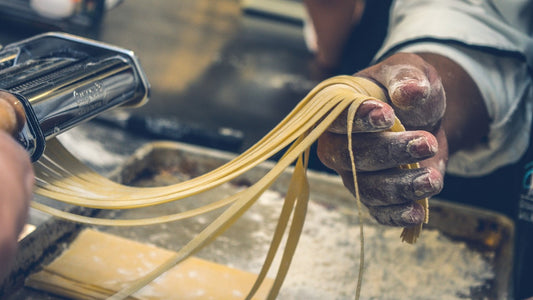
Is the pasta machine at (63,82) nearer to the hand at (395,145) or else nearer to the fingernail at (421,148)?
the hand at (395,145)

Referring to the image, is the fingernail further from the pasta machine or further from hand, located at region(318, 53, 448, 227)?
the pasta machine

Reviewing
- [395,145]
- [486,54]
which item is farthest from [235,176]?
[486,54]

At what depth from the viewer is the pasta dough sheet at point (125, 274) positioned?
2.51 feet

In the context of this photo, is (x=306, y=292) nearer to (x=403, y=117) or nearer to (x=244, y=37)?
(x=403, y=117)

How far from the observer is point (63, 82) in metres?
0.70

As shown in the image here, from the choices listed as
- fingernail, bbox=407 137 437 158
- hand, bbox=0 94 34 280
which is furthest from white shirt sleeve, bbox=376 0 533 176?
hand, bbox=0 94 34 280

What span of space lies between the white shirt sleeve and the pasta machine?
1.83ft

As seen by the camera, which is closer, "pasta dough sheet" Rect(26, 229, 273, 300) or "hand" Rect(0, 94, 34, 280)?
"hand" Rect(0, 94, 34, 280)

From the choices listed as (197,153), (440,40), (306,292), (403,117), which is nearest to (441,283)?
(306,292)

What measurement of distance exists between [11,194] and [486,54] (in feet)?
3.22

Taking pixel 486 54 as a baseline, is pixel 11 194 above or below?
above

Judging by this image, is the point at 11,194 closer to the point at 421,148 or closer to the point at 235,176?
the point at 235,176

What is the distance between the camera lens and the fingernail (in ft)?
2.11

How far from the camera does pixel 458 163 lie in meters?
1.19
